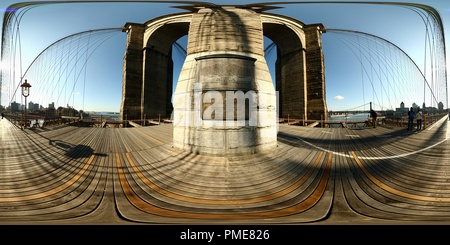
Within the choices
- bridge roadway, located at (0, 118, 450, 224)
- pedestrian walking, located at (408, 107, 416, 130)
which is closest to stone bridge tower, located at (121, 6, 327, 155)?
bridge roadway, located at (0, 118, 450, 224)

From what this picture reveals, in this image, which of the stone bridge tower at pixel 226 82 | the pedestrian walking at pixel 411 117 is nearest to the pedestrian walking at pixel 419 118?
the pedestrian walking at pixel 411 117

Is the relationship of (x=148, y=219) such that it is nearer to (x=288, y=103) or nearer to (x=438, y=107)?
(x=288, y=103)

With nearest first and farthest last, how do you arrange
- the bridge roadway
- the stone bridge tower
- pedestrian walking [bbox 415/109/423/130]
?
the bridge roadway, the stone bridge tower, pedestrian walking [bbox 415/109/423/130]

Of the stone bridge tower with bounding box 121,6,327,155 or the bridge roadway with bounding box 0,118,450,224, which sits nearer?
the bridge roadway with bounding box 0,118,450,224

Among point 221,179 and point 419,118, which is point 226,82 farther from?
point 419,118

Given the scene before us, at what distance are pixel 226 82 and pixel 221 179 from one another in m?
0.79

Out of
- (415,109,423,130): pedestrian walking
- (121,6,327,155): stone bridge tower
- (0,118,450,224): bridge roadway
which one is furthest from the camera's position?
(415,109,423,130): pedestrian walking

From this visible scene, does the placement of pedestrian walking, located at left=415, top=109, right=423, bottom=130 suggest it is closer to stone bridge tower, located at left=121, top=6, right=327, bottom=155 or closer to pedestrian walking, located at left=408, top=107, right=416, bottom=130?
pedestrian walking, located at left=408, top=107, right=416, bottom=130

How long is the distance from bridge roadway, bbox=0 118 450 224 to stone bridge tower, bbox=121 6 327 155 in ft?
0.52

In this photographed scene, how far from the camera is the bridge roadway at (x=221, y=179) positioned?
96 centimetres

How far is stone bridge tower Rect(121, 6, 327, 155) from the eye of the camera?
4.08 ft

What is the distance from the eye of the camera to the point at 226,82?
1.24 meters

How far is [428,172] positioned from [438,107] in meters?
0.78

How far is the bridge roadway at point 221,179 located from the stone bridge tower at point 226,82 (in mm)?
158
